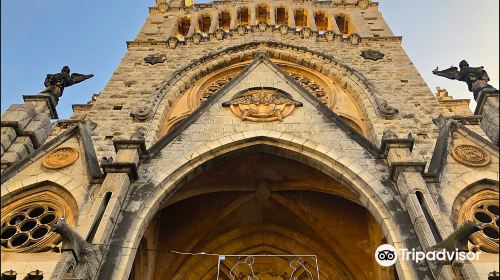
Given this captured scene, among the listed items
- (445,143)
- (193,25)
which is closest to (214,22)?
(193,25)

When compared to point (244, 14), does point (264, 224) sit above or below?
below

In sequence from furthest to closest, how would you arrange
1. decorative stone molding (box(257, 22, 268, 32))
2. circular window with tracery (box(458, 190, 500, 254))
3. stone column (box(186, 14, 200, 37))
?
stone column (box(186, 14, 200, 37)) < decorative stone molding (box(257, 22, 268, 32)) < circular window with tracery (box(458, 190, 500, 254))

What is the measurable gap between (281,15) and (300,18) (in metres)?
0.85

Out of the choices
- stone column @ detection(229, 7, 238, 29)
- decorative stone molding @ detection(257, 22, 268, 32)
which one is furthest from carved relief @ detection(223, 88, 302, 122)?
stone column @ detection(229, 7, 238, 29)

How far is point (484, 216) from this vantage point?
340 inches

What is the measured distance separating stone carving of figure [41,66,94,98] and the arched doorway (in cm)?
402

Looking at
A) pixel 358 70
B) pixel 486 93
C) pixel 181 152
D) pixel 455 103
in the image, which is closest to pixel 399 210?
pixel 486 93

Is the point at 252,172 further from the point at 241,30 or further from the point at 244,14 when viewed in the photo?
the point at 244,14

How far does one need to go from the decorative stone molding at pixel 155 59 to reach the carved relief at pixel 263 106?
4888 millimetres

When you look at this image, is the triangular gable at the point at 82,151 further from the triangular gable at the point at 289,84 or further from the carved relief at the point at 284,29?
the carved relief at the point at 284,29

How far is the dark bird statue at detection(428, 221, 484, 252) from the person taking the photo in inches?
253

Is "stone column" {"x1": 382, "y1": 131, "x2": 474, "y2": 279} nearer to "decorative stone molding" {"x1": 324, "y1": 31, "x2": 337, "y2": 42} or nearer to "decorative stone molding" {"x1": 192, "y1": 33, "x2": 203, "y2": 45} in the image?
"decorative stone molding" {"x1": 324, "y1": 31, "x2": 337, "y2": 42}

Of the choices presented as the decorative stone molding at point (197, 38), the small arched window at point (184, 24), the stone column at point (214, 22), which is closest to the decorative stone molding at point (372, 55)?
the decorative stone molding at point (197, 38)

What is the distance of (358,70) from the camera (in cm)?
1443
